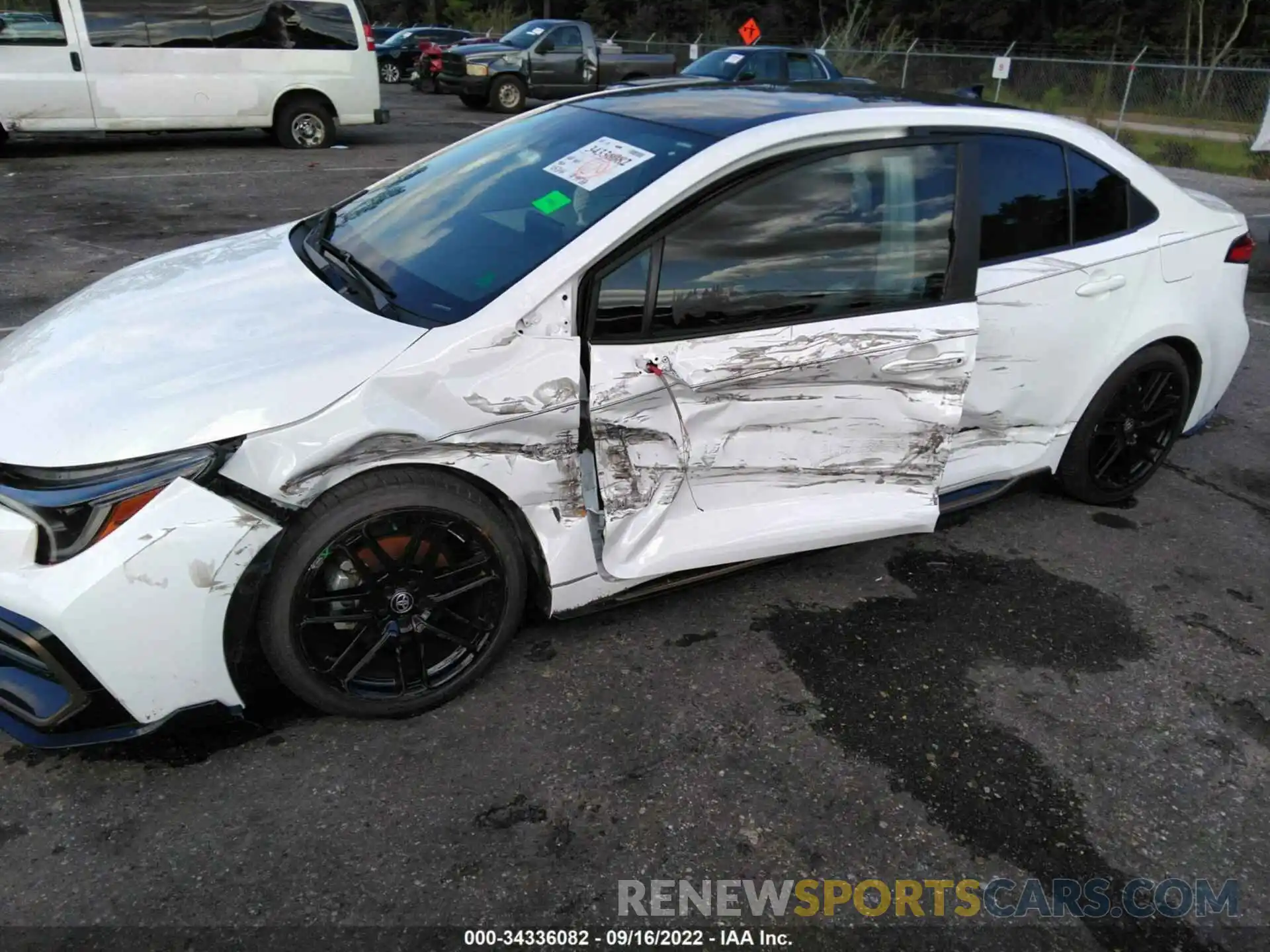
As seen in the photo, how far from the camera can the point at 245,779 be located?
2.45 m

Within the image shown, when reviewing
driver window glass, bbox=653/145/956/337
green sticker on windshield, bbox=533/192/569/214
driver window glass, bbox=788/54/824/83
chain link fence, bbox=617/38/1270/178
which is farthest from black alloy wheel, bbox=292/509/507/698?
chain link fence, bbox=617/38/1270/178

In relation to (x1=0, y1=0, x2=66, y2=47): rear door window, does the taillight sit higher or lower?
lower

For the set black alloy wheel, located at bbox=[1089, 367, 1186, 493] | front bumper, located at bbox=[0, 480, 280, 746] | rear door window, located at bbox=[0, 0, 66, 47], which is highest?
rear door window, located at bbox=[0, 0, 66, 47]

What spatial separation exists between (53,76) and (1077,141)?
1139 centimetres

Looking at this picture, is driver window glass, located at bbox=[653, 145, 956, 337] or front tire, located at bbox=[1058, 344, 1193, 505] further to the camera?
front tire, located at bbox=[1058, 344, 1193, 505]

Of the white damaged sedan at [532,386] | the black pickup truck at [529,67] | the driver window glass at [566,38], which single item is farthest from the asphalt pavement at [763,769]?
the driver window glass at [566,38]

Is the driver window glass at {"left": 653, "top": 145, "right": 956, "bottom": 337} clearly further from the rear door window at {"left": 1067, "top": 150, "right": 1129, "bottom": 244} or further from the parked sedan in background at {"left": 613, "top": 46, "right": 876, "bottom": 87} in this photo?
the parked sedan in background at {"left": 613, "top": 46, "right": 876, "bottom": 87}

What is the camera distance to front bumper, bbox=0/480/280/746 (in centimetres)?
215

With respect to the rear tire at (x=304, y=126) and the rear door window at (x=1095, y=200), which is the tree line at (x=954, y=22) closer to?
the rear tire at (x=304, y=126)

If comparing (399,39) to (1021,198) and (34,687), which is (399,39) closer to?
(1021,198)

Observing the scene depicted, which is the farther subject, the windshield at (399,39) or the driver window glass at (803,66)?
the windshield at (399,39)

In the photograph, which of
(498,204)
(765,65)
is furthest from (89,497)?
(765,65)

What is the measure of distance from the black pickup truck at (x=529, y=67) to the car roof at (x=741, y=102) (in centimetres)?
1537

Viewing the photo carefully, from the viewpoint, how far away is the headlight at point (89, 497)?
2.17 metres
